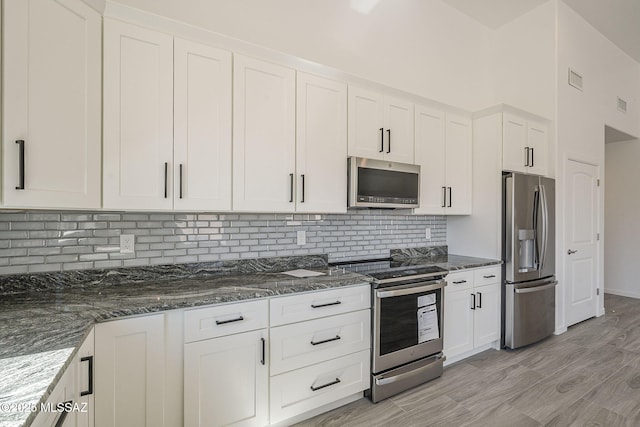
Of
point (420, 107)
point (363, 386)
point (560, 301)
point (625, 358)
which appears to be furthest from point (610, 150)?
point (363, 386)

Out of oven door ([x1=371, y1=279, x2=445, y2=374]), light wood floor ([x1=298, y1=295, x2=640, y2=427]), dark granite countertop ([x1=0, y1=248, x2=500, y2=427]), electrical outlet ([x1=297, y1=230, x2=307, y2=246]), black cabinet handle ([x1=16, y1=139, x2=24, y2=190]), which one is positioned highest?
black cabinet handle ([x1=16, y1=139, x2=24, y2=190])

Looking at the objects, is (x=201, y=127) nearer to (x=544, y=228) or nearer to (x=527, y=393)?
(x=527, y=393)

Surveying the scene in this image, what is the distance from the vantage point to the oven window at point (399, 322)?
2.31m

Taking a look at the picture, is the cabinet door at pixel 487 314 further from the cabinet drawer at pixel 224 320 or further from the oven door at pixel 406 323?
the cabinet drawer at pixel 224 320

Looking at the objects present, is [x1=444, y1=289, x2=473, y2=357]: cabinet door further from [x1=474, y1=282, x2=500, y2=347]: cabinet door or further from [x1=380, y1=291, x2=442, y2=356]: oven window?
[x1=380, y1=291, x2=442, y2=356]: oven window

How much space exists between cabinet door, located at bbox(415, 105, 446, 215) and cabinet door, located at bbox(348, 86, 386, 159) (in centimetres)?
47

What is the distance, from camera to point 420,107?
3008 millimetres

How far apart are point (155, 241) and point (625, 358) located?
4292 millimetres

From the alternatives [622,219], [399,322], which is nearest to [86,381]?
[399,322]

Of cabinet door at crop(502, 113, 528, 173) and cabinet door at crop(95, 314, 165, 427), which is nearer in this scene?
cabinet door at crop(95, 314, 165, 427)

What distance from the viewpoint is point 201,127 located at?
6.51 ft

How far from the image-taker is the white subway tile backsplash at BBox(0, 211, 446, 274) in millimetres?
1804

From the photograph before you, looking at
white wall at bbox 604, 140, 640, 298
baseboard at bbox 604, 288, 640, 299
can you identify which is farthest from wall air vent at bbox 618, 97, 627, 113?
baseboard at bbox 604, 288, 640, 299

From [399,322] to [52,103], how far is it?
2.45 m
